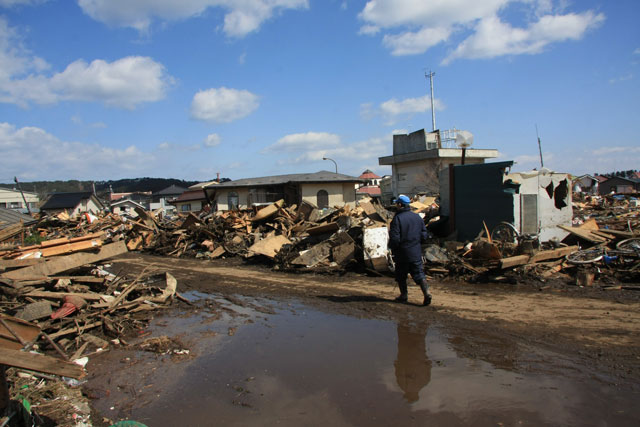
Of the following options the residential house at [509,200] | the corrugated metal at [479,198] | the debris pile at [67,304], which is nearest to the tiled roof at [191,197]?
the debris pile at [67,304]

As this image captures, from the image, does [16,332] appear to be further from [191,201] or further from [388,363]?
[191,201]

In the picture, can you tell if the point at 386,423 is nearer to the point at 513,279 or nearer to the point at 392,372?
the point at 392,372

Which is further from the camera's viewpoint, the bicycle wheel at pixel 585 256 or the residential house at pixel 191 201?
the residential house at pixel 191 201

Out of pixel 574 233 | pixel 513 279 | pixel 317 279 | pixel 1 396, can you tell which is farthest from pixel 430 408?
pixel 574 233

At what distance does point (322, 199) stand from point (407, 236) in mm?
25842

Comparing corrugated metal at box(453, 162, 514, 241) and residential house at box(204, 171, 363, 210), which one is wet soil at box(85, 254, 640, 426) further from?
residential house at box(204, 171, 363, 210)

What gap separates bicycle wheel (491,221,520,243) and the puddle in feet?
16.5

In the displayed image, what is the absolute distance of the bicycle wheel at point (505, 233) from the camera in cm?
963

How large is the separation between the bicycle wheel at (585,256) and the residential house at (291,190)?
23.3m

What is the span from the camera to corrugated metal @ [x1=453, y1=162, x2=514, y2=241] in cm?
1002

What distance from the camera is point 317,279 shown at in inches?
404

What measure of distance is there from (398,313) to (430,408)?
115 inches

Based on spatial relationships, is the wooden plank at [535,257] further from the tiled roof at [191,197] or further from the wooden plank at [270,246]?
the tiled roof at [191,197]

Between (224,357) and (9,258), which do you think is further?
(9,258)
